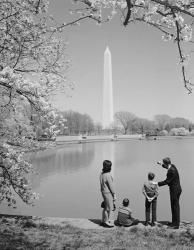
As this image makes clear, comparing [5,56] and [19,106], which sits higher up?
[5,56]

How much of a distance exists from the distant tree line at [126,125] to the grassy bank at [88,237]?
7382cm

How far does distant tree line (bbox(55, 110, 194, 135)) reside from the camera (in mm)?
93725

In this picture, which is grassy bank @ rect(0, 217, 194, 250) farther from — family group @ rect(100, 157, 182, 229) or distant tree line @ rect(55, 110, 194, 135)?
distant tree line @ rect(55, 110, 194, 135)

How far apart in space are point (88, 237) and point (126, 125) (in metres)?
120

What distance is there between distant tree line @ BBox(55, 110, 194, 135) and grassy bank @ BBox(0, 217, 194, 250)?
7382cm

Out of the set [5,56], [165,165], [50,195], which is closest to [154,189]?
[165,165]

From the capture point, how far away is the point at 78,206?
11.1m

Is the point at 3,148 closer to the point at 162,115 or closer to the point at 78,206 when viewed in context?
the point at 78,206

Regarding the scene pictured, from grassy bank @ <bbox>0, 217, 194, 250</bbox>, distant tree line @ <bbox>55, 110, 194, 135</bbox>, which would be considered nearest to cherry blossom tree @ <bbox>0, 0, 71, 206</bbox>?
grassy bank @ <bbox>0, 217, 194, 250</bbox>

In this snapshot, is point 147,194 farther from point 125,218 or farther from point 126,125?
point 126,125

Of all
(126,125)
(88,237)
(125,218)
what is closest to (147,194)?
(125,218)

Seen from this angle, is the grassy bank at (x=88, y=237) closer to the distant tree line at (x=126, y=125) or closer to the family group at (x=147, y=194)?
the family group at (x=147, y=194)

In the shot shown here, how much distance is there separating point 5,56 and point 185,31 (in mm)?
4720

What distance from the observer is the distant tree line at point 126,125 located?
307 feet
